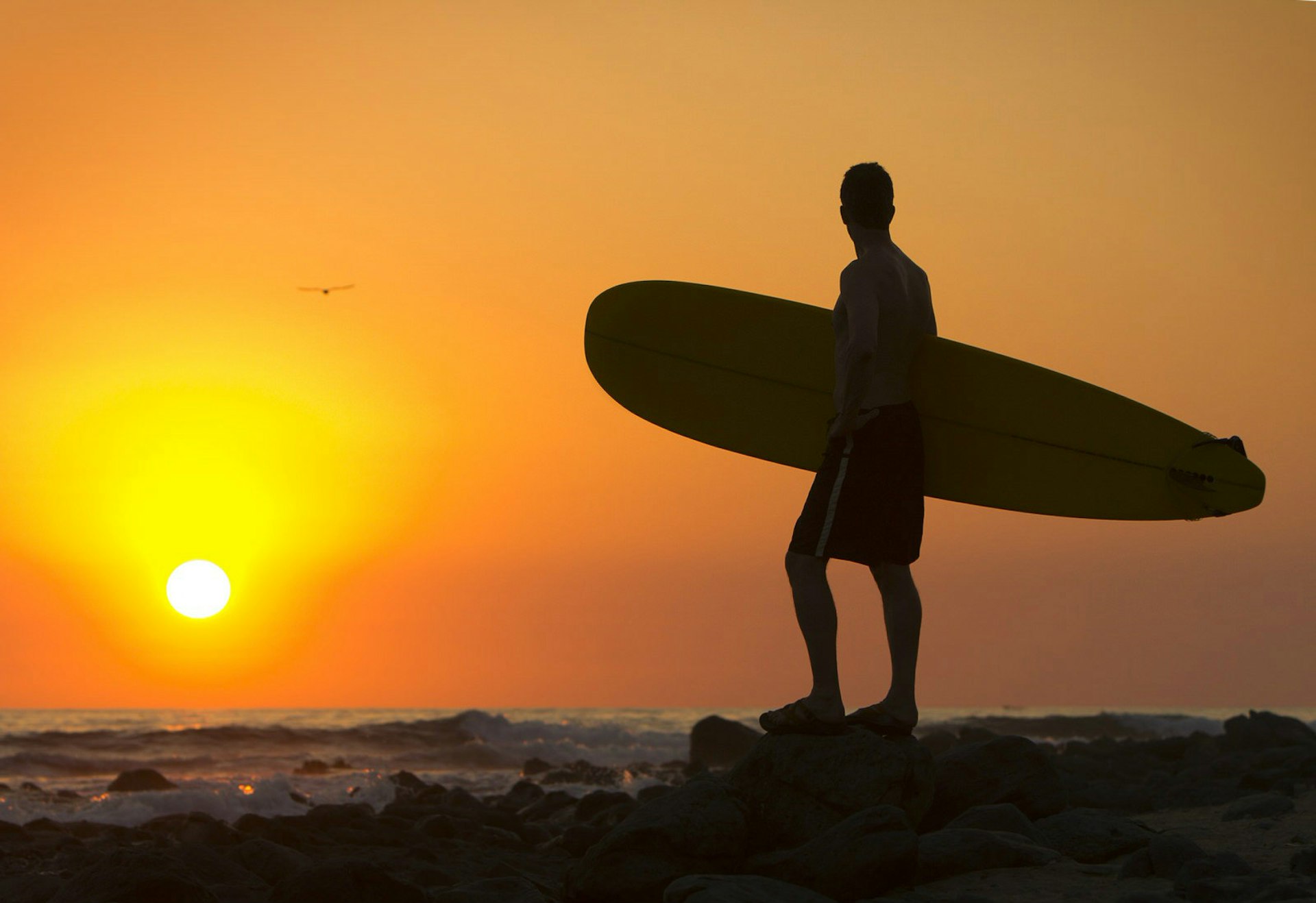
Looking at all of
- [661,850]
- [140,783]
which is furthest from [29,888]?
[140,783]

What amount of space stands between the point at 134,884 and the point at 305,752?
64.3ft

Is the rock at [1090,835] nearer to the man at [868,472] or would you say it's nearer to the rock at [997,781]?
the rock at [997,781]

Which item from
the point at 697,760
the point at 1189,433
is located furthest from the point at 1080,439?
the point at 697,760

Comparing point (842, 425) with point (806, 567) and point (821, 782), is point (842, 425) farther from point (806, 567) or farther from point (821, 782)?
point (821, 782)

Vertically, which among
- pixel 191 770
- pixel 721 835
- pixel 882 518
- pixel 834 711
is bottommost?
pixel 191 770

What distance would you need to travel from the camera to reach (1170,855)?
4297 mm

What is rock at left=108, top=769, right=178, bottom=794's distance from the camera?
16.8m

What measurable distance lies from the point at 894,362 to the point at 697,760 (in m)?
15.7

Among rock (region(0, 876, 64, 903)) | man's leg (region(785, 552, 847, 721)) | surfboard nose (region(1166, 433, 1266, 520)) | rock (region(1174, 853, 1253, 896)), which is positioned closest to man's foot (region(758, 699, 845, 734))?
man's leg (region(785, 552, 847, 721))

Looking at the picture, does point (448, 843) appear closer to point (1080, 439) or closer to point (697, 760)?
point (1080, 439)

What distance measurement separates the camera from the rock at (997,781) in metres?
5.69

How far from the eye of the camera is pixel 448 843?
899 centimetres

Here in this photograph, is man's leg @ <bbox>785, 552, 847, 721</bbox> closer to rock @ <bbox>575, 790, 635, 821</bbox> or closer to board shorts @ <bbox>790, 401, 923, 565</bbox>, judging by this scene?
board shorts @ <bbox>790, 401, 923, 565</bbox>

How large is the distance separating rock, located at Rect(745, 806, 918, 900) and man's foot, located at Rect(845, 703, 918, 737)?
0.49 m
